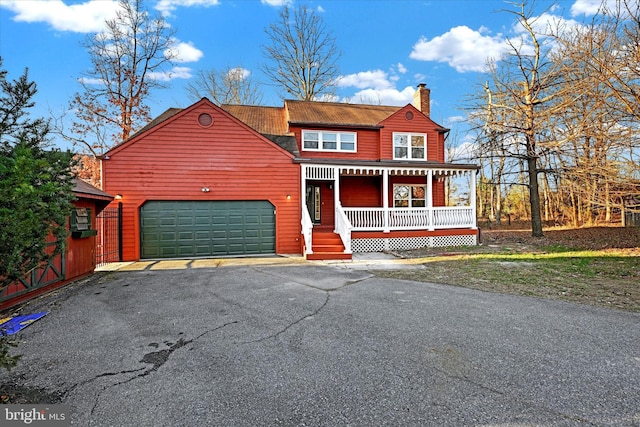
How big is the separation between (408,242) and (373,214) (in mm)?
1835

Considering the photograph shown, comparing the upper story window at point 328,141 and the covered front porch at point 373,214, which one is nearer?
the covered front porch at point 373,214

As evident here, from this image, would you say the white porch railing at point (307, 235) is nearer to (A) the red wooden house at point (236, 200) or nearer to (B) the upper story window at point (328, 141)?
(A) the red wooden house at point (236, 200)

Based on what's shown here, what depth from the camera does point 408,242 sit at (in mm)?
12336

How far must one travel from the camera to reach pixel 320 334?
394 cm

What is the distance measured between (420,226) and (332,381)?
10.6 metres

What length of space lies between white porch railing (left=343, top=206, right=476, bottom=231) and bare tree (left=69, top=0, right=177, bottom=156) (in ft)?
56.6

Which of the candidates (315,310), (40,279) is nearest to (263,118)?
(40,279)

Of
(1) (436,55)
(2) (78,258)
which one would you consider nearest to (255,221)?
(2) (78,258)

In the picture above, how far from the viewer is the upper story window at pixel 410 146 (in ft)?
50.4

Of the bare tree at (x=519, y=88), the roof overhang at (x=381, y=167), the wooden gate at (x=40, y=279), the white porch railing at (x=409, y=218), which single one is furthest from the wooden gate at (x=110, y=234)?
the bare tree at (x=519, y=88)

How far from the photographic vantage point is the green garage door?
1080cm

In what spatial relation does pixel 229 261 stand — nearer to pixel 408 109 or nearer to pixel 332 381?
pixel 332 381

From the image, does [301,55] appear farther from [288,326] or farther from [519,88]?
[288,326]

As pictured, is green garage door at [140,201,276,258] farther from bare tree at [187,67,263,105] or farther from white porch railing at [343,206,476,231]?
bare tree at [187,67,263,105]
